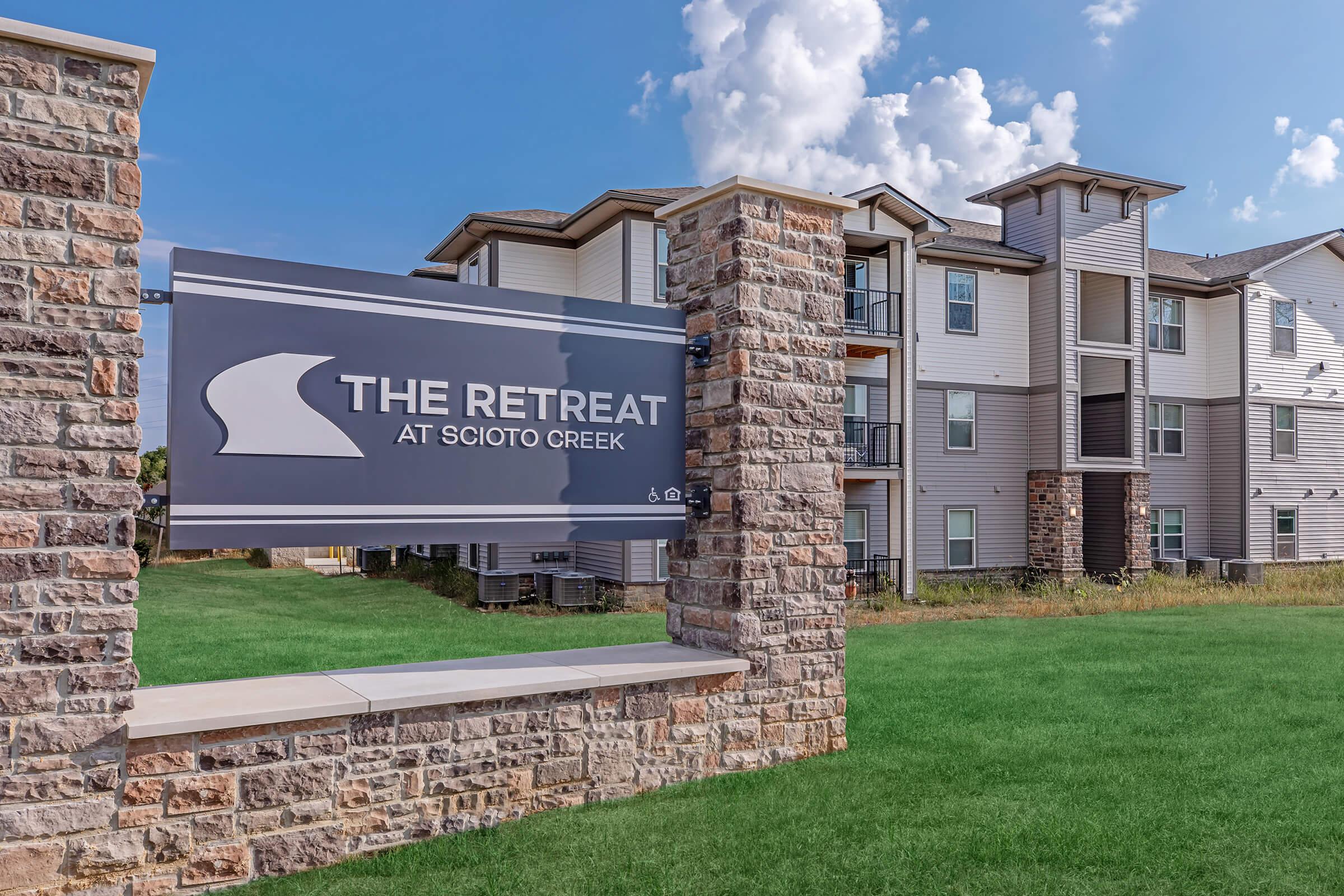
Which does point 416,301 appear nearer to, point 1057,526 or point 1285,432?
point 1057,526

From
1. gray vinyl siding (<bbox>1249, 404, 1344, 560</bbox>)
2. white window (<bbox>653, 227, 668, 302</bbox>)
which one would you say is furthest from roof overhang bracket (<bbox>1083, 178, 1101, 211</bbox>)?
white window (<bbox>653, 227, 668, 302</bbox>)

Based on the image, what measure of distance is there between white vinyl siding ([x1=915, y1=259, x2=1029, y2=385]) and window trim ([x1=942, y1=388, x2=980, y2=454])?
330 mm

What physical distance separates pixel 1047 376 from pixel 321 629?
17.8m

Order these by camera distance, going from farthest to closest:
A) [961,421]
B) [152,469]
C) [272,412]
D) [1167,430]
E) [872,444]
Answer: [152,469]
[1167,430]
[961,421]
[872,444]
[272,412]

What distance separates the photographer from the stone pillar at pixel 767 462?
6.82 meters

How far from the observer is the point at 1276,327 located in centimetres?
2750

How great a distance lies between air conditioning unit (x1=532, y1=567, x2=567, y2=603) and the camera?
19697 mm

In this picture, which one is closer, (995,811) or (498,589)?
(995,811)

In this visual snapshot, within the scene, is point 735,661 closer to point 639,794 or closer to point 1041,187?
point 639,794

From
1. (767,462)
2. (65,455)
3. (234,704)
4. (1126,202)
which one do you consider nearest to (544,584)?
(767,462)

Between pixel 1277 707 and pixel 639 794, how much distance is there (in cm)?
634

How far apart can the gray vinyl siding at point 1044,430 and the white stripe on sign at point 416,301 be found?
18909mm

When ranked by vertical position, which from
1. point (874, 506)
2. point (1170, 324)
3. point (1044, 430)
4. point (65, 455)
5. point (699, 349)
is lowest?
point (874, 506)

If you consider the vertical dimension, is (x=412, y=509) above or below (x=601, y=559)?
above
